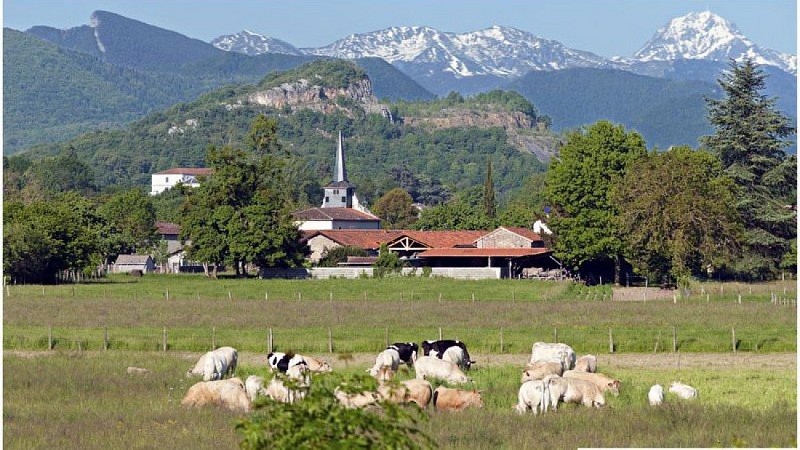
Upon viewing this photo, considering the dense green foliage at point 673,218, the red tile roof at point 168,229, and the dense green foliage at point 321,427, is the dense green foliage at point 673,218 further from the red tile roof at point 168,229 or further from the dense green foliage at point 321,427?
the red tile roof at point 168,229

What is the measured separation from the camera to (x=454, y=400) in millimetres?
32250

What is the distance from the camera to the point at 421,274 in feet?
345

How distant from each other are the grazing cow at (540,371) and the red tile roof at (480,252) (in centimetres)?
6984

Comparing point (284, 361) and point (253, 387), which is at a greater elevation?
point (284, 361)

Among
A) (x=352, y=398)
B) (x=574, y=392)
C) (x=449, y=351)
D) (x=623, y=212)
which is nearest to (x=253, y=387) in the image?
(x=574, y=392)

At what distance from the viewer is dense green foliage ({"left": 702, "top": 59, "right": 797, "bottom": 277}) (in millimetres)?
99812

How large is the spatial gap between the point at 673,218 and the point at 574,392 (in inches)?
2113

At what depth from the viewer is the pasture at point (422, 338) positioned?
28.8 meters

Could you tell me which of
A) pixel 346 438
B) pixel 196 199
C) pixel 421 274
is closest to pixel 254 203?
pixel 196 199

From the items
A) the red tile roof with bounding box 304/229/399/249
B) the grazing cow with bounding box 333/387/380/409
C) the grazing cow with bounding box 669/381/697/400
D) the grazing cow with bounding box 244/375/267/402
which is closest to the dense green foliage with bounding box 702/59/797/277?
the red tile roof with bounding box 304/229/399/249

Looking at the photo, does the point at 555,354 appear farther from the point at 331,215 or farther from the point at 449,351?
the point at 331,215

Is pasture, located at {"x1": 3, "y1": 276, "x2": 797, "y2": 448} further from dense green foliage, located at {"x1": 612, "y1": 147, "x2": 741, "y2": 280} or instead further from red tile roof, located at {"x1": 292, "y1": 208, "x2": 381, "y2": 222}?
red tile roof, located at {"x1": 292, "y1": 208, "x2": 381, "y2": 222}

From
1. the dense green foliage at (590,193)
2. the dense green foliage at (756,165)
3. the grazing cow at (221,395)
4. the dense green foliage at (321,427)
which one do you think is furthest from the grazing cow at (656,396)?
the dense green foliage at (756,165)

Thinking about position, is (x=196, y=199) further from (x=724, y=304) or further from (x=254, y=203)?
(x=724, y=304)
